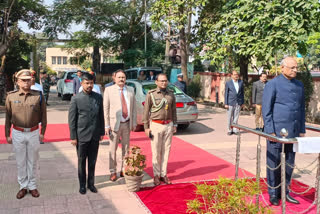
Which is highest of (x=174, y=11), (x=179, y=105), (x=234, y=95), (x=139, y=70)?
(x=174, y=11)

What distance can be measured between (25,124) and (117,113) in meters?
1.52

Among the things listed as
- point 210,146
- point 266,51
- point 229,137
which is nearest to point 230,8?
point 266,51

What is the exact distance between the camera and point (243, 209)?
3.28 meters

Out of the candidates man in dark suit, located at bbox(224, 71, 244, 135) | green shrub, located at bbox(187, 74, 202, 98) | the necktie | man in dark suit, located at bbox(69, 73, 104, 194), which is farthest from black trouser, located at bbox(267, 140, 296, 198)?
green shrub, located at bbox(187, 74, 202, 98)

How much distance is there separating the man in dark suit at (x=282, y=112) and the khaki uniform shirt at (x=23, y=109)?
333 centimetres

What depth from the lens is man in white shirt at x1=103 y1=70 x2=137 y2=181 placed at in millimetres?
6211

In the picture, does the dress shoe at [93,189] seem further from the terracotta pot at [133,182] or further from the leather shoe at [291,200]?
the leather shoe at [291,200]

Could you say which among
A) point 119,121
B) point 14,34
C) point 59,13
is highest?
point 59,13

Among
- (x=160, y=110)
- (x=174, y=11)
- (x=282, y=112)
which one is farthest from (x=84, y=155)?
(x=174, y=11)

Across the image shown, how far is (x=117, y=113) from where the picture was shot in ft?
20.4

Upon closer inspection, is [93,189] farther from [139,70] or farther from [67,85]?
[67,85]

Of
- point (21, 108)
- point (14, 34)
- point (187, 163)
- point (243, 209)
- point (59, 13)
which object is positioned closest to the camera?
point (243, 209)

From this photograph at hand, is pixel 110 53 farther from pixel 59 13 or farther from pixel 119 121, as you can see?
pixel 119 121

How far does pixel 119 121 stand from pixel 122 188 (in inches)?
43.4
